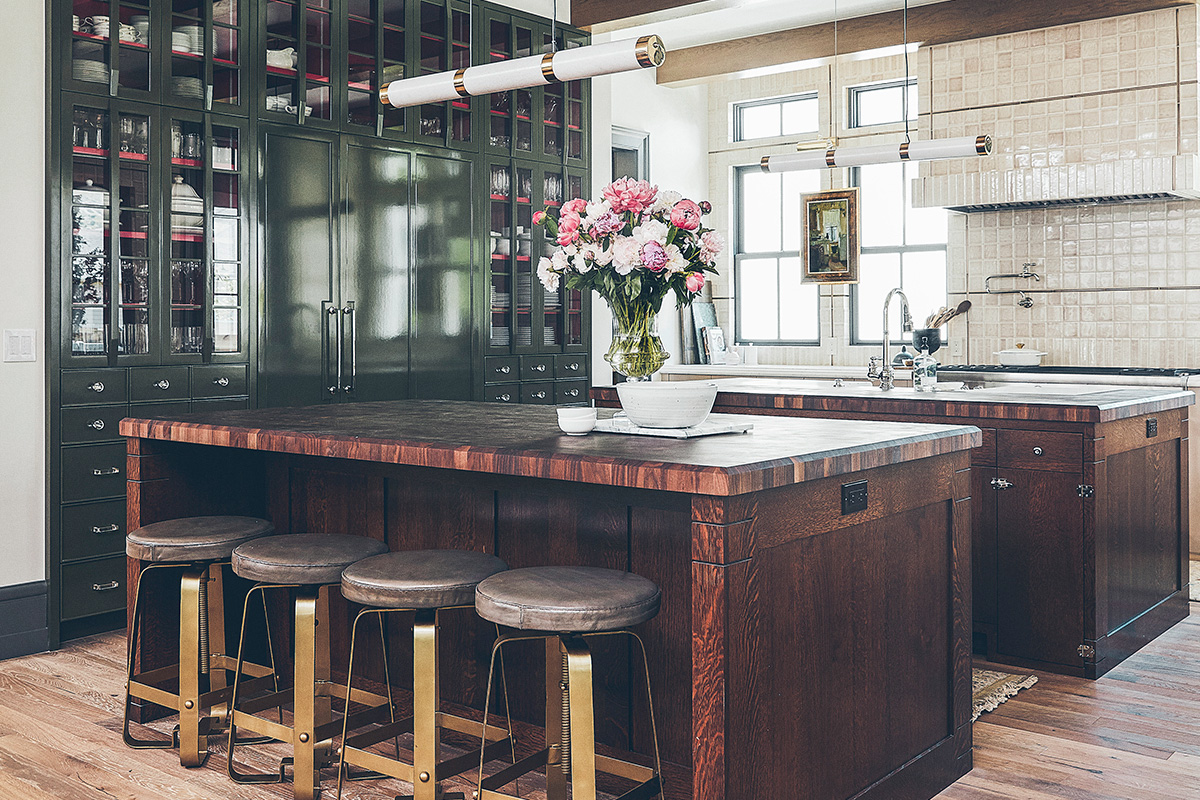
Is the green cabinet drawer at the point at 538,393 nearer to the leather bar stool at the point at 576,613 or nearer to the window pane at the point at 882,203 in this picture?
the window pane at the point at 882,203

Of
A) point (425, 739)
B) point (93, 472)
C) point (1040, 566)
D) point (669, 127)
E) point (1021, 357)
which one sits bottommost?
point (425, 739)

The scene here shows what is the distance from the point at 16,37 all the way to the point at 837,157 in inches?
141

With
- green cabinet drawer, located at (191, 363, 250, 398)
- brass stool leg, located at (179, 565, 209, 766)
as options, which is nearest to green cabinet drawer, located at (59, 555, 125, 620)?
green cabinet drawer, located at (191, 363, 250, 398)

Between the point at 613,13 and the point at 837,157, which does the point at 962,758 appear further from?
the point at 613,13

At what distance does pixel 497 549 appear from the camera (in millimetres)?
3010

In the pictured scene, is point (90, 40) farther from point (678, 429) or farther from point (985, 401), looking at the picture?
point (985, 401)

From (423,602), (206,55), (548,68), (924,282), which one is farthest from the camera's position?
(924,282)

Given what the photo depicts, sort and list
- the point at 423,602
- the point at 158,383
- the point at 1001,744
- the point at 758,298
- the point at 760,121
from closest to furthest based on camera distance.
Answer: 1. the point at 423,602
2. the point at 1001,744
3. the point at 158,383
4. the point at 760,121
5. the point at 758,298

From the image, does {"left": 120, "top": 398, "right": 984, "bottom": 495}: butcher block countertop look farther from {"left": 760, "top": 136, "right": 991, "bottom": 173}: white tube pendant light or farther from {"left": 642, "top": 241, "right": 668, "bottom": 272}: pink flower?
{"left": 760, "top": 136, "right": 991, "bottom": 173}: white tube pendant light

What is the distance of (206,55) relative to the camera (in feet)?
14.7

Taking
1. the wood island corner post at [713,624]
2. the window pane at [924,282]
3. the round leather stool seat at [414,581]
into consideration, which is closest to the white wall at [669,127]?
the window pane at [924,282]

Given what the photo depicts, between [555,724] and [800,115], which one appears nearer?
[555,724]

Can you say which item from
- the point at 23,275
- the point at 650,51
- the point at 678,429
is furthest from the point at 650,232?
the point at 23,275

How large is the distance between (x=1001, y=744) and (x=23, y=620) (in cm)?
346
